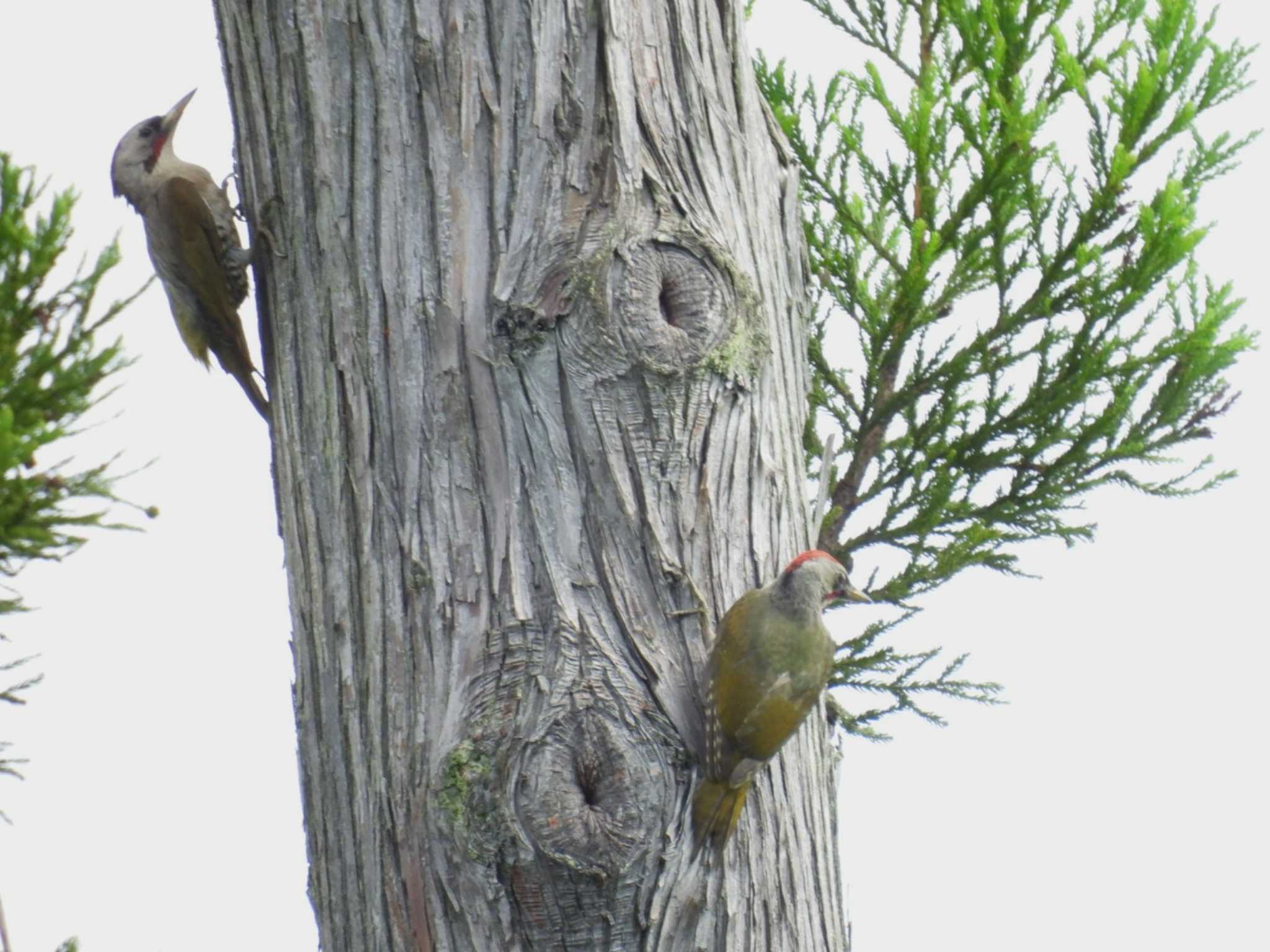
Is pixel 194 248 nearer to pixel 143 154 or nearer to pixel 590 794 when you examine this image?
pixel 143 154

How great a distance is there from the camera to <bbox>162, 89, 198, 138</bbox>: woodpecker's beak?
3.97 meters

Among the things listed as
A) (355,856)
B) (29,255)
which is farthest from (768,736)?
(29,255)

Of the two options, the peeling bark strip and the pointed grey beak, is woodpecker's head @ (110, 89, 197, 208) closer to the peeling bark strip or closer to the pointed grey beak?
the peeling bark strip

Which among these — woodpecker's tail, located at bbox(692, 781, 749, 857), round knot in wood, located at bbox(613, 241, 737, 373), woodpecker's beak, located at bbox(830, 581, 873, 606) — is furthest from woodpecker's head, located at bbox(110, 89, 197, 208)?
woodpecker's tail, located at bbox(692, 781, 749, 857)

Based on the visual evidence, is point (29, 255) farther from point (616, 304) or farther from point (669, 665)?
point (669, 665)

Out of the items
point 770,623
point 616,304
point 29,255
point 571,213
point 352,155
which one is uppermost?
point 29,255

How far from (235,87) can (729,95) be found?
3.33 ft

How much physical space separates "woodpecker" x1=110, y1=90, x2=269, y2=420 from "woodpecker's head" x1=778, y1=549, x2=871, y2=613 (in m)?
1.53

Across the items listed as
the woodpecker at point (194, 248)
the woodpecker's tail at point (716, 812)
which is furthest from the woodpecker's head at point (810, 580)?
the woodpecker at point (194, 248)

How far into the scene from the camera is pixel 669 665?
7.77 feet

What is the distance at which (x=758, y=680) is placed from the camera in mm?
2428

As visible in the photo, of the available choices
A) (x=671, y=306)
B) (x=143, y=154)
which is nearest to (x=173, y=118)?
(x=143, y=154)

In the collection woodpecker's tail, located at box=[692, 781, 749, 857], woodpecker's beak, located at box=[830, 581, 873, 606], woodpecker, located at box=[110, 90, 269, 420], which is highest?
woodpecker, located at box=[110, 90, 269, 420]

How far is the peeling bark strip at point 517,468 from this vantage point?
2.25 metres
